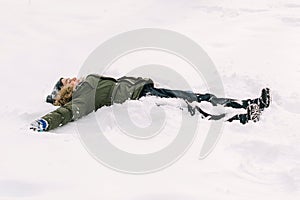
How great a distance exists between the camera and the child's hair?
14.3 feet

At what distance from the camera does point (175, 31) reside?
7469 mm

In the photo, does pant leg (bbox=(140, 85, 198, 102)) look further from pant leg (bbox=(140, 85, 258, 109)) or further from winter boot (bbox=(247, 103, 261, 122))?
winter boot (bbox=(247, 103, 261, 122))

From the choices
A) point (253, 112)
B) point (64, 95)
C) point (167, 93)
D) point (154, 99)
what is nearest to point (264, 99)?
point (253, 112)

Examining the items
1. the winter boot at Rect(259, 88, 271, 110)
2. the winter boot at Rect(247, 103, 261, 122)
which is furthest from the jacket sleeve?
the winter boot at Rect(259, 88, 271, 110)

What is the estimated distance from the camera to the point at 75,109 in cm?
410

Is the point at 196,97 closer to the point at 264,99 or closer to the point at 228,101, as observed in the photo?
the point at 228,101

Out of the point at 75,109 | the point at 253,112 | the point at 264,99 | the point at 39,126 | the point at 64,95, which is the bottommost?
the point at 39,126

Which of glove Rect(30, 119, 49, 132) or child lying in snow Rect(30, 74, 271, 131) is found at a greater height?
child lying in snow Rect(30, 74, 271, 131)

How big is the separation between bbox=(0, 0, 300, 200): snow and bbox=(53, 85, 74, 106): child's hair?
5.2 inches

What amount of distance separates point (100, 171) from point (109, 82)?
1.51 m

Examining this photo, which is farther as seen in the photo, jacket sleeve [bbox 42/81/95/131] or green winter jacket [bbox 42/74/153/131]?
green winter jacket [bbox 42/74/153/131]

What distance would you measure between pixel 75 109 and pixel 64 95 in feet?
1.15

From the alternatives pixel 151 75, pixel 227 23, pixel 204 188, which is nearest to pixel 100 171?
pixel 204 188

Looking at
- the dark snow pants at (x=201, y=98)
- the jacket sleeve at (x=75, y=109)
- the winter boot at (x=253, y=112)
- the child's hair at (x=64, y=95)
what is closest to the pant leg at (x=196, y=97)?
the dark snow pants at (x=201, y=98)
